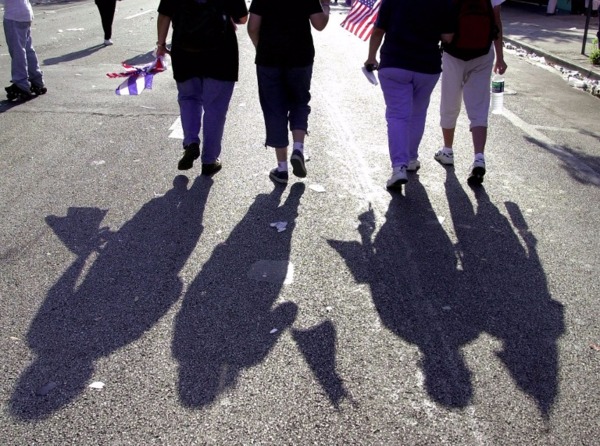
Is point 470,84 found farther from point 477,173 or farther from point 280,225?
point 280,225

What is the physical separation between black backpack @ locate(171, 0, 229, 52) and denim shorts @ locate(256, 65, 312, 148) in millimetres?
426

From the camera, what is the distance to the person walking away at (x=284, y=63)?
5570mm

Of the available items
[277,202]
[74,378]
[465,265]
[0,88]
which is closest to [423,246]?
[465,265]

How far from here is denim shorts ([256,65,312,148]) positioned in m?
5.82

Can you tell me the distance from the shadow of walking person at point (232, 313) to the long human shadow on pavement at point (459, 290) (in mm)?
502

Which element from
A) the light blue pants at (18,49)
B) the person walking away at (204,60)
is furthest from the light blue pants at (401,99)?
the light blue pants at (18,49)

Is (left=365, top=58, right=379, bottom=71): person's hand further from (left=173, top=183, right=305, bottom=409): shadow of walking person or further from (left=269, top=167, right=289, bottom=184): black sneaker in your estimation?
(left=173, top=183, right=305, bottom=409): shadow of walking person

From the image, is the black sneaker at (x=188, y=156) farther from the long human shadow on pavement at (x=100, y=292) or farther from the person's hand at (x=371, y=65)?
the person's hand at (x=371, y=65)

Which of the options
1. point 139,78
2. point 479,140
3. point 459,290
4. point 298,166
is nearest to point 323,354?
point 459,290

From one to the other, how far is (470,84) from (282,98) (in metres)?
1.65

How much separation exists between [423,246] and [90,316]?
2.22 m

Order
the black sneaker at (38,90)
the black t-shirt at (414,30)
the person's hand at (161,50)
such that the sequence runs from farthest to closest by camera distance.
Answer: the black sneaker at (38,90)
the person's hand at (161,50)
the black t-shirt at (414,30)

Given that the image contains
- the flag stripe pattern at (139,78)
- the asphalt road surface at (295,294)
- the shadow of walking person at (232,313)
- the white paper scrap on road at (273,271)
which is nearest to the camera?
the asphalt road surface at (295,294)

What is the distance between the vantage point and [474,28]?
580 centimetres
